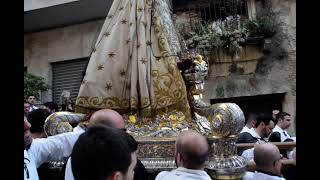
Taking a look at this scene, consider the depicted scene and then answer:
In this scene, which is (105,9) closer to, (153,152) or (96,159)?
(153,152)

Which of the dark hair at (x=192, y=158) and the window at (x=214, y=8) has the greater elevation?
the window at (x=214, y=8)

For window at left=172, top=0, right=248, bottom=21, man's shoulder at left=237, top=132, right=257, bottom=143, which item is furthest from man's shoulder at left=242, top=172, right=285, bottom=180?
window at left=172, top=0, right=248, bottom=21

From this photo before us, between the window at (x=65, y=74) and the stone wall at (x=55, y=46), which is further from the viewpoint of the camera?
the window at (x=65, y=74)

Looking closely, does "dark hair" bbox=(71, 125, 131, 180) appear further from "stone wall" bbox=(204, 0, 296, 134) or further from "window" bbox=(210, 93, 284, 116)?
"window" bbox=(210, 93, 284, 116)

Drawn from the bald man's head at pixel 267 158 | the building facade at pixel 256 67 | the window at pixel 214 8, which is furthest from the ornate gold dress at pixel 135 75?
the window at pixel 214 8

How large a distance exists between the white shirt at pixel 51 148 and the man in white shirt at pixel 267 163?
0.95m

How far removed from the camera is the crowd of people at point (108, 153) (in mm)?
1365

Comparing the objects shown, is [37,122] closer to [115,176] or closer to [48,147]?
[48,147]

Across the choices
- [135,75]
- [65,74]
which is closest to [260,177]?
[135,75]

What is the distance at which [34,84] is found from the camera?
385 inches

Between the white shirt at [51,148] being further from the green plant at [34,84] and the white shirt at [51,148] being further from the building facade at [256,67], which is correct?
the green plant at [34,84]

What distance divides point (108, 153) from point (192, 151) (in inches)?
35.7

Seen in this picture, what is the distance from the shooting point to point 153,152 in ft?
9.32
